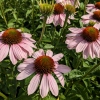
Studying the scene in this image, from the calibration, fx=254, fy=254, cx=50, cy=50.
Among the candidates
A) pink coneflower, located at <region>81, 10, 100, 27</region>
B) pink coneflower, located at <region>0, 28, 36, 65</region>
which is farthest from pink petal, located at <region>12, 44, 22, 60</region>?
pink coneflower, located at <region>81, 10, 100, 27</region>

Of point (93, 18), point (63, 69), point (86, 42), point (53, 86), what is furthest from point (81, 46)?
point (93, 18)

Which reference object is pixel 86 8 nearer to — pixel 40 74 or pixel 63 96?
pixel 63 96

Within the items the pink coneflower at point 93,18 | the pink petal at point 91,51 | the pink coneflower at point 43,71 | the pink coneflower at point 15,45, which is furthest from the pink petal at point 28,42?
the pink coneflower at point 93,18

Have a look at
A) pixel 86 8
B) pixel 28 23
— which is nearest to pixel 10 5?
pixel 28 23

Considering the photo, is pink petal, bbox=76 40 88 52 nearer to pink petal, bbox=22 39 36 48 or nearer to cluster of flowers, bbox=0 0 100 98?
cluster of flowers, bbox=0 0 100 98

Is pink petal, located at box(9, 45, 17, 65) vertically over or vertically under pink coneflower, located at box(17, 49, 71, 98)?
over
